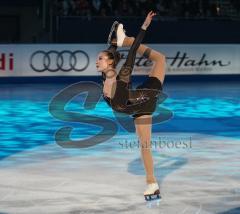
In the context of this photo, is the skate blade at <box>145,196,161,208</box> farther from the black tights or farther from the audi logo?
the audi logo

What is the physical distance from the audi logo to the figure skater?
12764 millimetres

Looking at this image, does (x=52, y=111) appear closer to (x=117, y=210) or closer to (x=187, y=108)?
(x=187, y=108)

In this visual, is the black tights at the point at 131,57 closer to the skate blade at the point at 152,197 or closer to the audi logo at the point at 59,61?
the skate blade at the point at 152,197

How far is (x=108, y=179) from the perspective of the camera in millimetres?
7156

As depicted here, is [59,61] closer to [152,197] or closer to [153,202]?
[152,197]

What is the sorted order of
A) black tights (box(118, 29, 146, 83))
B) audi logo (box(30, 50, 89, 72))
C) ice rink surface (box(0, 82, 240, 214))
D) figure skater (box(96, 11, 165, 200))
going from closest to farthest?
black tights (box(118, 29, 146, 83)) < figure skater (box(96, 11, 165, 200)) < ice rink surface (box(0, 82, 240, 214)) < audi logo (box(30, 50, 89, 72))

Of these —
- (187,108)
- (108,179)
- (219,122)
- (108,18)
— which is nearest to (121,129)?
(219,122)

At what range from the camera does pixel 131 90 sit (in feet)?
20.1

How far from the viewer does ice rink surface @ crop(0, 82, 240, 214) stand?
19.7 ft

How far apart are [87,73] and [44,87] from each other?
6.09 ft

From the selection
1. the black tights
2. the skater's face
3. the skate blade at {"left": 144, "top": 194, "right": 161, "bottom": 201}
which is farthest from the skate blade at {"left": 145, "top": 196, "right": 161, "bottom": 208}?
the skater's face

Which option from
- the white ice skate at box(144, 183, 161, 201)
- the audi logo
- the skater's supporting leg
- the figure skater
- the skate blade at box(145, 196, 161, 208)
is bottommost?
the audi logo

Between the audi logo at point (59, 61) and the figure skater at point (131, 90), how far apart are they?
1276cm

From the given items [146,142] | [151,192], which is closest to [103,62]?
[146,142]
